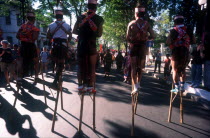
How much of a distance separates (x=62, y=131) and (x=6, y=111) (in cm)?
235

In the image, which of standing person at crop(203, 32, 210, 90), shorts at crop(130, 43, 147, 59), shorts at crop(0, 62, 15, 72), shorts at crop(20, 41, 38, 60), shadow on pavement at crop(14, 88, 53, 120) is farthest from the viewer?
shorts at crop(0, 62, 15, 72)

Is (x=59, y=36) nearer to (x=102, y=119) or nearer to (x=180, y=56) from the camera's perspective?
(x=102, y=119)

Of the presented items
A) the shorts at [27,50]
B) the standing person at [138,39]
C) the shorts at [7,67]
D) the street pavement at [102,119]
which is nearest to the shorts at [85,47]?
the standing person at [138,39]

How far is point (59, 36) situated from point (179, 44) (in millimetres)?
3236

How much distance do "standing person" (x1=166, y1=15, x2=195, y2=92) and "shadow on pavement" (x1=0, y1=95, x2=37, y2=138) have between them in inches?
152

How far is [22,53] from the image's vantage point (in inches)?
225

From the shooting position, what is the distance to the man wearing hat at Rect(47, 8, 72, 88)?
511 cm

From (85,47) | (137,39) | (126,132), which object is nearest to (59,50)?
(85,47)

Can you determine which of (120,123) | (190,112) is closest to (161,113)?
(190,112)

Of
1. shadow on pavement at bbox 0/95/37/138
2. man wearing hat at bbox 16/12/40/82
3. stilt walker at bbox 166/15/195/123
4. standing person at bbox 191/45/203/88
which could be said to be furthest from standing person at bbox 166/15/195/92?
standing person at bbox 191/45/203/88

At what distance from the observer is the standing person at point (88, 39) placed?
4.07 meters

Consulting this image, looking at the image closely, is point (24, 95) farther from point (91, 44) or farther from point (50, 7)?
point (50, 7)

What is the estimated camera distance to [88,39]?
4109 mm

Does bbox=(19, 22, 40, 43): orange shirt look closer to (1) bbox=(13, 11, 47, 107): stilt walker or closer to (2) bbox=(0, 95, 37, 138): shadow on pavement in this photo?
Answer: (1) bbox=(13, 11, 47, 107): stilt walker
